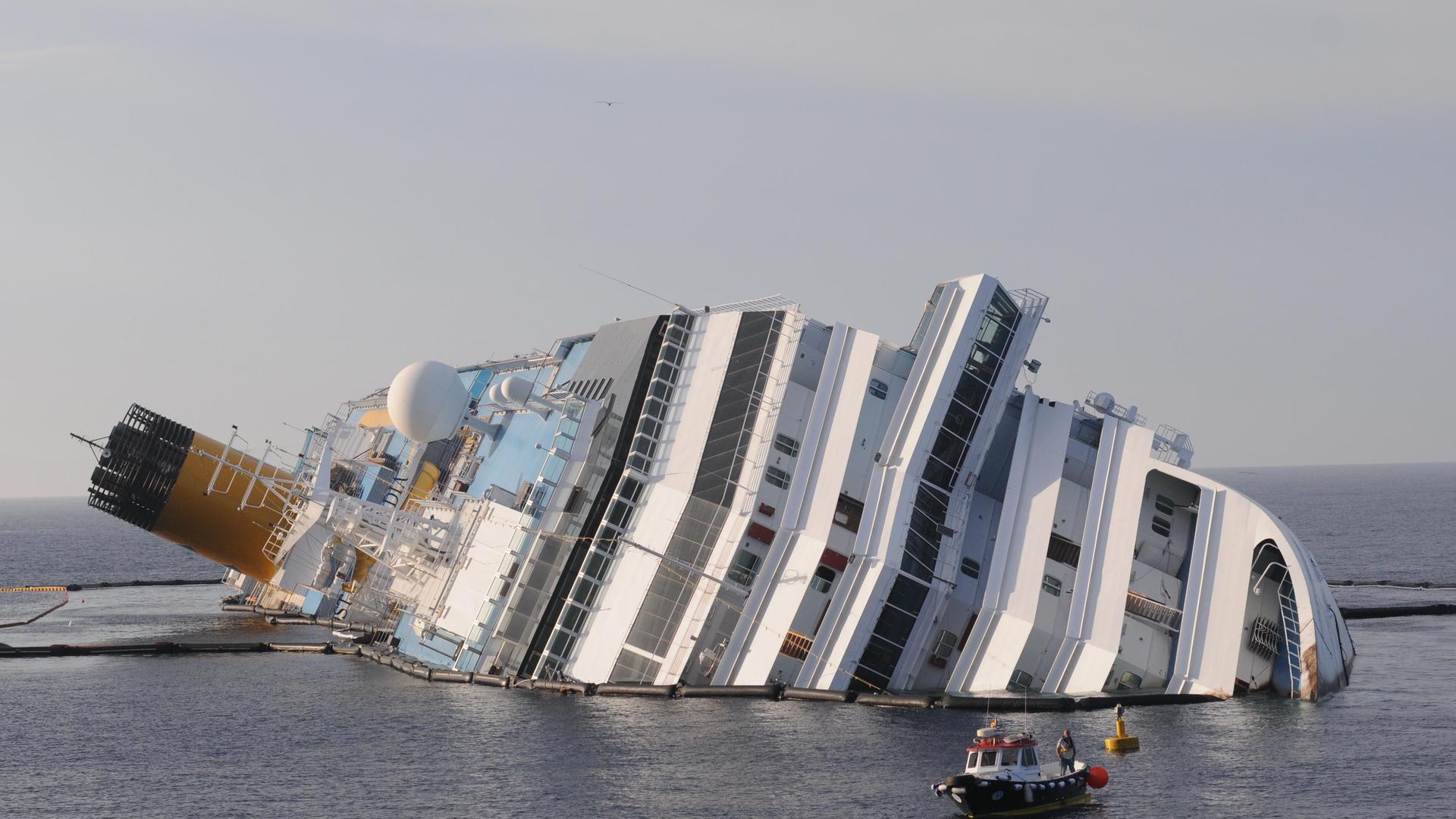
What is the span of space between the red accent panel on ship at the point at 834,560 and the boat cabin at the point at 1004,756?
13900 millimetres

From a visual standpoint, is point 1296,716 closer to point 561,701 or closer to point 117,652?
point 561,701

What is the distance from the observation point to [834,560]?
171ft

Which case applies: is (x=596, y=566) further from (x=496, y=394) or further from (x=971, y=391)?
(x=971, y=391)

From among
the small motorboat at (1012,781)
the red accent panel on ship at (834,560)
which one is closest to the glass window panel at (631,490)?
the red accent panel on ship at (834,560)

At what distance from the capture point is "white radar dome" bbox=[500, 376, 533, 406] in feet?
206

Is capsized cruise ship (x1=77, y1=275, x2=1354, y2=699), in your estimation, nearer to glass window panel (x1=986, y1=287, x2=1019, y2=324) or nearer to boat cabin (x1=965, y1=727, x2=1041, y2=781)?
glass window panel (x1=986, y1=287, x2=1019, y2=324)

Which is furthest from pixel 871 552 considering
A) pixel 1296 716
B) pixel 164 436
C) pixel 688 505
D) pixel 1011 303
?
pixel 164 436

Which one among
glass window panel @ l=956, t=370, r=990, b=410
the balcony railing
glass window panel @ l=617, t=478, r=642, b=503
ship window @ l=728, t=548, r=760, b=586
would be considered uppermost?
glass window panel @ l=956, t=370, r=990, b=410

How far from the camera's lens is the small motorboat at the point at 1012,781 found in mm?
37094

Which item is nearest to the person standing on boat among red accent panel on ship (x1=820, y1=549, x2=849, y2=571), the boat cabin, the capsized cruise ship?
the boat cabin

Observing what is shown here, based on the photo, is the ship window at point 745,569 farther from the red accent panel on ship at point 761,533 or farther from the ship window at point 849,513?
the ship window at point 849,513

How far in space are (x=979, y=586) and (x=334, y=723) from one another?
24.8 m

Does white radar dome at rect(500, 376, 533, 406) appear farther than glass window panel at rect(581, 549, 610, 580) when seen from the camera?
Yes

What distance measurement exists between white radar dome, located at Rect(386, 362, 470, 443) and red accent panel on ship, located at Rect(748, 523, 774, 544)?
20.0 meters
